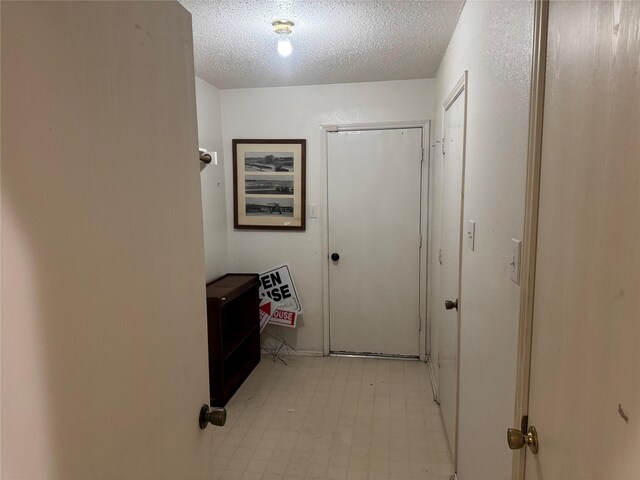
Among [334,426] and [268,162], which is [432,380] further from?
[268,162]

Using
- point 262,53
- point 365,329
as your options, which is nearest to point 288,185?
point 262,53

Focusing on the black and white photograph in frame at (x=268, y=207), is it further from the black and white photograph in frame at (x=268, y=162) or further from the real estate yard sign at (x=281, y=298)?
the real estate yard sign at (x=281, y=298)

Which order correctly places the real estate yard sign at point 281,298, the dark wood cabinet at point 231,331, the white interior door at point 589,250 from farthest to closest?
the real estate yard sign at point 281,298 < the dark wood cabinet at point 231,331 < the white interior door at point 589,250

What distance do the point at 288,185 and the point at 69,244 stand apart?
282 cm

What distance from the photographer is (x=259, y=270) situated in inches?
140

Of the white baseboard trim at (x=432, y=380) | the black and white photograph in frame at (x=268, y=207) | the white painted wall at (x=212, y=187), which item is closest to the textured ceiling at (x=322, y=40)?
the white painted wall at (x=212, y=187)

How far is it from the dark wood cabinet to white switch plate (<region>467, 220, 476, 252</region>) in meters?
1.69

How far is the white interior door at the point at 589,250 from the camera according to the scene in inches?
20.3

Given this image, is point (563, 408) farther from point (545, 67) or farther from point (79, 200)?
point (79, 200)

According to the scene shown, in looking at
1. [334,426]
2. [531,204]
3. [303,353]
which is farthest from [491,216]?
[303,353]

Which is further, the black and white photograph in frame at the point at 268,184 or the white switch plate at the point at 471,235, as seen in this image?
the black and white photograph in frame at the point at 268,184

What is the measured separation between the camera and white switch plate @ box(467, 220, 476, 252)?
1613mm

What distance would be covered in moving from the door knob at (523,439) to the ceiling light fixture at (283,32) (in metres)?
2.01

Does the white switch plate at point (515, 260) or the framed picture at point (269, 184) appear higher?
the framed picture at point (269, 184)
